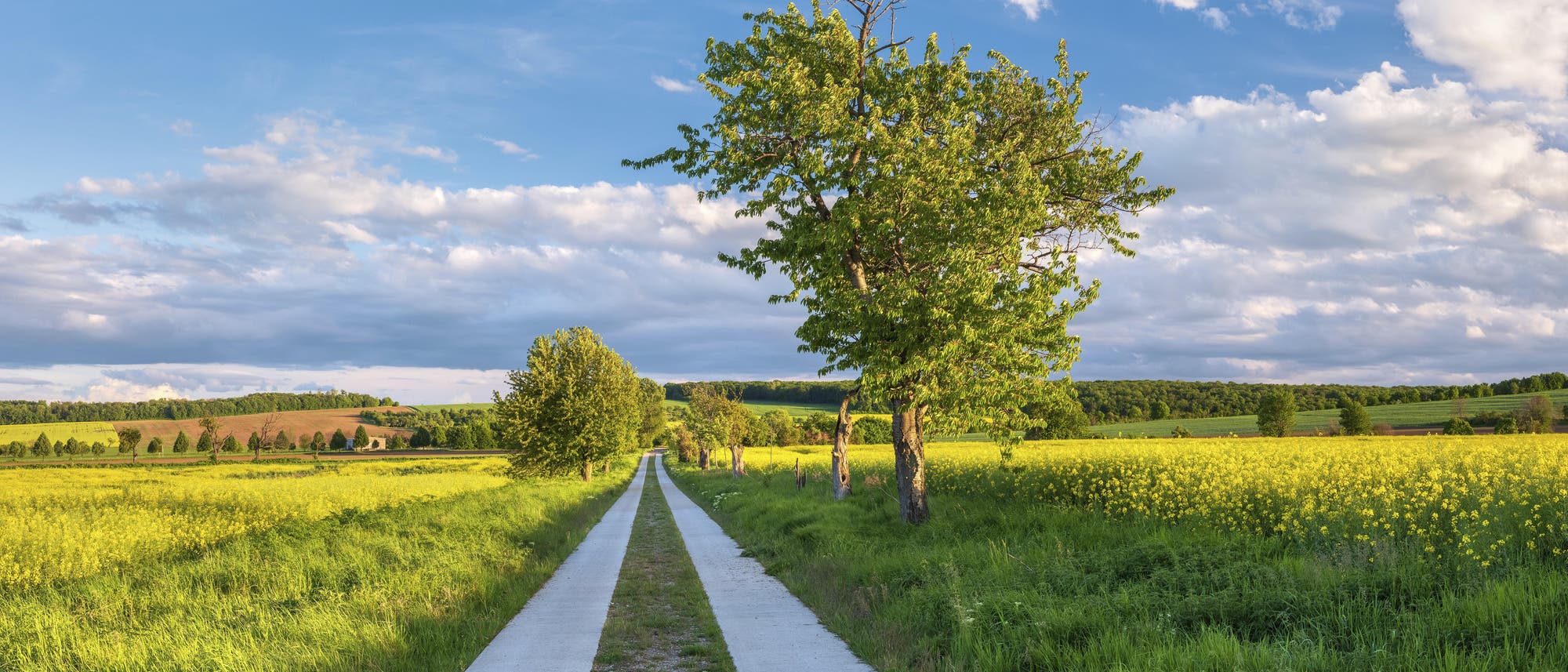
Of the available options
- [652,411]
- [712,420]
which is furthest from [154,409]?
[712,420]

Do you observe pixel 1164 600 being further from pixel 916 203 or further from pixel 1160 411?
pixel 1160 411

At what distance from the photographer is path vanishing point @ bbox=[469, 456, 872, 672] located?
7.59 meters

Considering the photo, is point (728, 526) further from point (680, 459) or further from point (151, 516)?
point (680, 459)

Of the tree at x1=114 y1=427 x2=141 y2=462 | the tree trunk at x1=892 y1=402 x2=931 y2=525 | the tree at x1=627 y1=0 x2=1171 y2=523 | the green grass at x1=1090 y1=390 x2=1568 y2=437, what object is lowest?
the tree at x1=114 y1=427 x2=141 y2=462

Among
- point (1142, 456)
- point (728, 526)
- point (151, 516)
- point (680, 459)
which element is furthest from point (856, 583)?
point (680, 459)

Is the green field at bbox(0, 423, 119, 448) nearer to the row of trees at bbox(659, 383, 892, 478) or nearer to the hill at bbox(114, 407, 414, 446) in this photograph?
the hill at bbox(114, 407, 414, 446)

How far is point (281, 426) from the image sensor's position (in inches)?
4683

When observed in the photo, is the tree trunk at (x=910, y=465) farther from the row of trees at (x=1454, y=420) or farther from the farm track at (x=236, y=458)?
the farm track at (x=236, y=458)

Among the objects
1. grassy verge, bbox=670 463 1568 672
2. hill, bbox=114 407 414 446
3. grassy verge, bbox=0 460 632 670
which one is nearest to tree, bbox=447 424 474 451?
hill, bbox=114 407 414 446

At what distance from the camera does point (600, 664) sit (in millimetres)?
7660

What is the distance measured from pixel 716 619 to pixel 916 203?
332 inches

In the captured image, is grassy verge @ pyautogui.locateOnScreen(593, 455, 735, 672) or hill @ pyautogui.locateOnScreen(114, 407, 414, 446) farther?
hill @ pyautogui.locateOnScreen(114, 407, 414, 446)

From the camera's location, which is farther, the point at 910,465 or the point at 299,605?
the point at 910,465

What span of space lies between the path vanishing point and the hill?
409 ft
